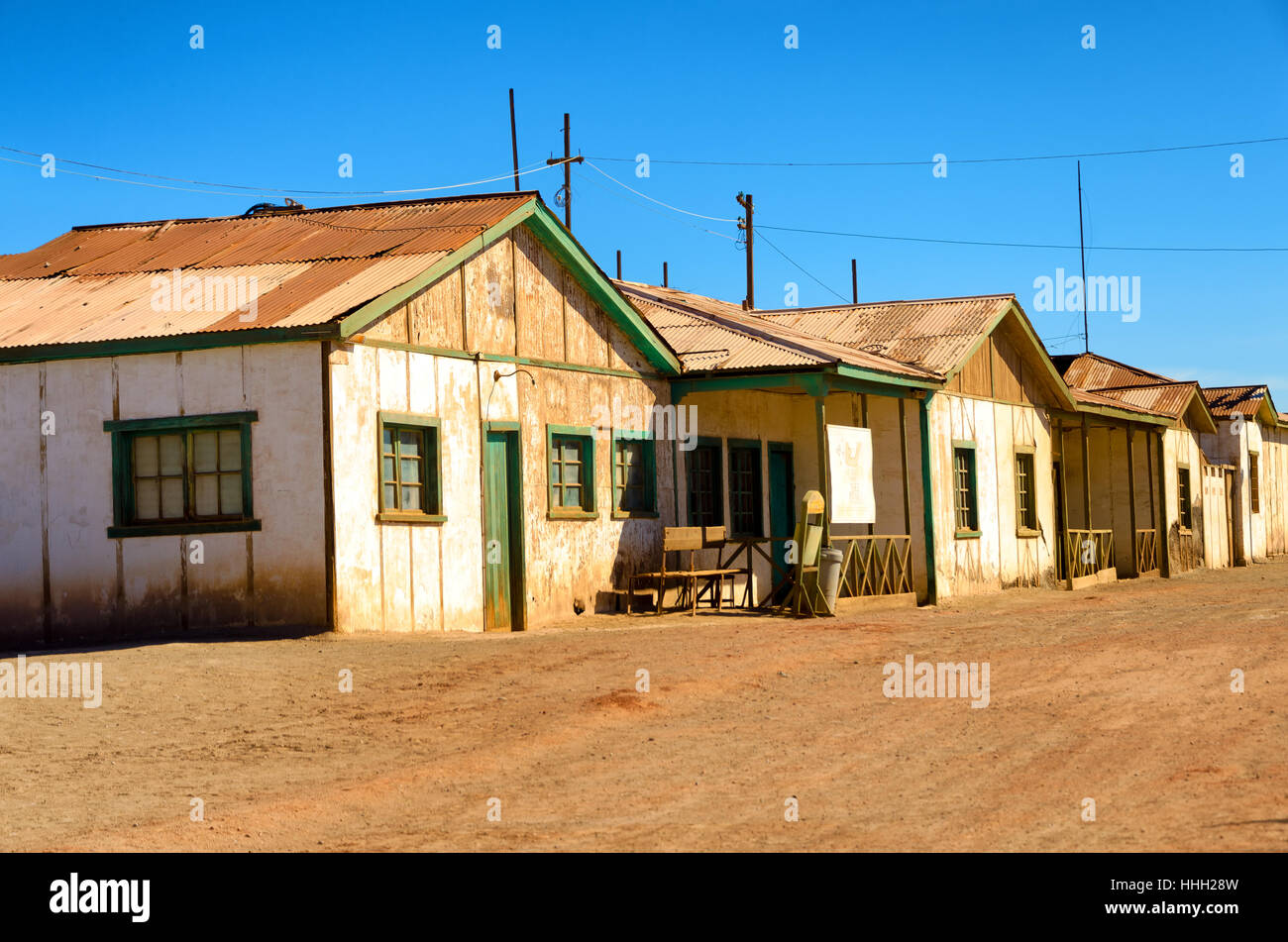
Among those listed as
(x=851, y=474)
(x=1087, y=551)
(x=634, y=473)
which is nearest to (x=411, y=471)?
(x=634, y=473)

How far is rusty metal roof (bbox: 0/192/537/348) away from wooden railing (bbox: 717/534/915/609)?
18.7 feet

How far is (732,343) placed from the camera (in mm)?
19219

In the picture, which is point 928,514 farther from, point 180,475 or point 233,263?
point 180,475

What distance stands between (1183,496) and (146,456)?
2354cm

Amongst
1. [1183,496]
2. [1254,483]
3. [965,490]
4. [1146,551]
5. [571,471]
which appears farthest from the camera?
[1254,483]

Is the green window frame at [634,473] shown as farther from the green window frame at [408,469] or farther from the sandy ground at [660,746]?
the sandy ground at [660,746]

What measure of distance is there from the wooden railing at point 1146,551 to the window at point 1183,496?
194 cm

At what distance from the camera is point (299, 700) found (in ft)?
34.5

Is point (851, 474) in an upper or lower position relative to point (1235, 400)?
lower

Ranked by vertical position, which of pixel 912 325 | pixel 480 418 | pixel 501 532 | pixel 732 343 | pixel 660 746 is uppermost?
pixel 912 325

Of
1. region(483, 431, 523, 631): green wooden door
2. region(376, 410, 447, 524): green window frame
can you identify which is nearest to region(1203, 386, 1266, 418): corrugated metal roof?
region(483, 431, 523, 631): green wooden door

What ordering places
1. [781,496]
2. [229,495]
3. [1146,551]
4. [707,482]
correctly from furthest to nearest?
[1146,551] → [781,496] → [707,482] → [229,495]
